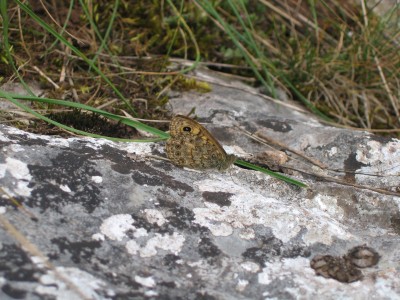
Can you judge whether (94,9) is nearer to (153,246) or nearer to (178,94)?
(178,94)

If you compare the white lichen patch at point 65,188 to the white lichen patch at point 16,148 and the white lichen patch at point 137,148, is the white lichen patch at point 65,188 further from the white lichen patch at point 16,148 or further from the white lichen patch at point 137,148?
the white lichen patch at point 137,148

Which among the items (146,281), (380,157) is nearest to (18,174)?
(146,281)

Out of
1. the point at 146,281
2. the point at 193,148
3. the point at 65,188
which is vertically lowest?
the point at 146,281

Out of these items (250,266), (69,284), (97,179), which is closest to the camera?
(69,284)

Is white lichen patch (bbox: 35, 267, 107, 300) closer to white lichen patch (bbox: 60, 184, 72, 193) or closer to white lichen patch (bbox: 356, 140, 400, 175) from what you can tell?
white lichen patch (bbox: 60, 184, 72, 193)

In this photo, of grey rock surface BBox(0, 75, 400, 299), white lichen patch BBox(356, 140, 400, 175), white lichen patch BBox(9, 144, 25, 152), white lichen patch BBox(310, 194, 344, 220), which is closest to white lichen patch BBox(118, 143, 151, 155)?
grey rock surface BBox(0, 75, 400, 299)

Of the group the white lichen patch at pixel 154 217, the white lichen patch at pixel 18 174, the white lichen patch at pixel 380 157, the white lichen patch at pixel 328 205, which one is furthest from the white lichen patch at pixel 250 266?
the white lichen patch at pixel 380 157

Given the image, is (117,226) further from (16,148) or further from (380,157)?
(380,157)
